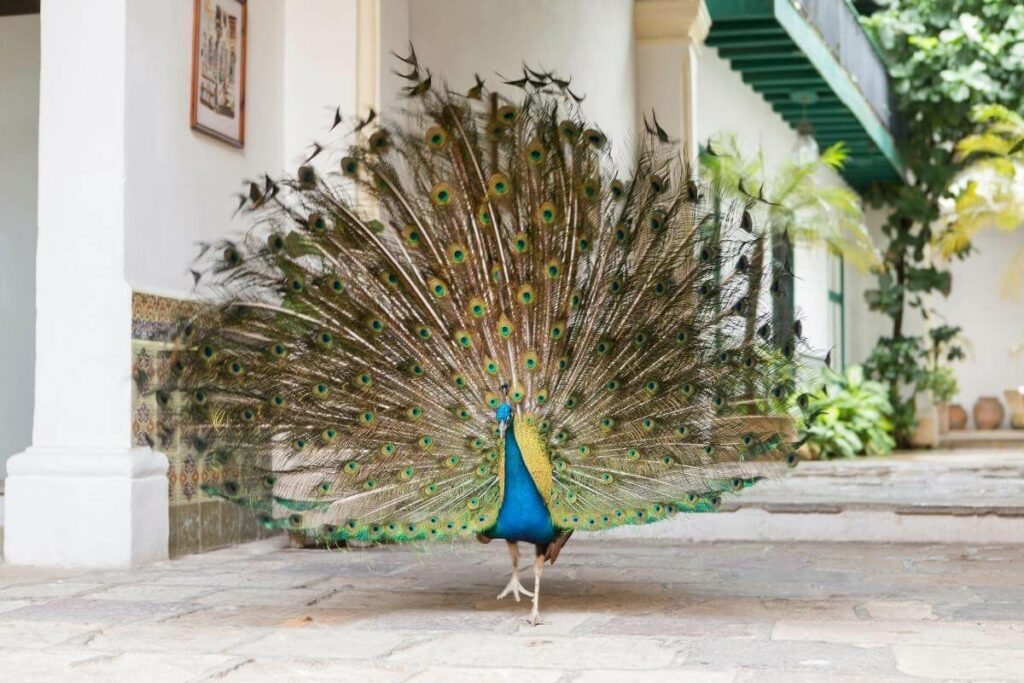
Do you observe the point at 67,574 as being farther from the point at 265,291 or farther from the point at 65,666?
the point at 65,666

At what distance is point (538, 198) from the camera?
17.1 feet

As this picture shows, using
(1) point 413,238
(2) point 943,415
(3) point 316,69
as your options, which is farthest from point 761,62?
(1) point 413,238

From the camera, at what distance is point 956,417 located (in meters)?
21.5

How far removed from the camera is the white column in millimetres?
6301

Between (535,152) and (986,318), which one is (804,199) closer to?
(986,318)

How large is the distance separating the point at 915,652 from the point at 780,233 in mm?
10329

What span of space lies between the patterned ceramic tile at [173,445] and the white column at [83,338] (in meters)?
0.08

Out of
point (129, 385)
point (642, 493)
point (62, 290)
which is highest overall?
point (62, 290)

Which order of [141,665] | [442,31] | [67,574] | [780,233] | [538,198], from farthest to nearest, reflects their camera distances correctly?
[780,233], [442,31], [67,574], [538,198], [141,665]

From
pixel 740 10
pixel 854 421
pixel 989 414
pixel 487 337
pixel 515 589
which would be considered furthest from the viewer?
pixel 989 414

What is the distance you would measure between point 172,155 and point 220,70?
2.12ft

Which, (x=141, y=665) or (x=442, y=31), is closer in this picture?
(x=141, y=665)

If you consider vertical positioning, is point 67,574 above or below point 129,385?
below

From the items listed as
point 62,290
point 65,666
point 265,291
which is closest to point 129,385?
point 62,290
